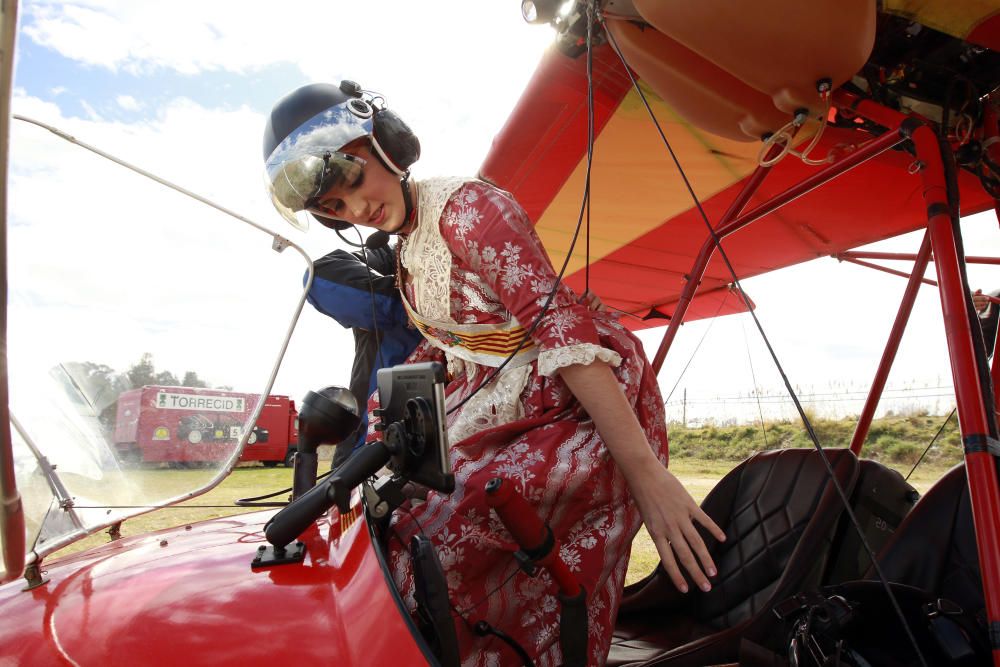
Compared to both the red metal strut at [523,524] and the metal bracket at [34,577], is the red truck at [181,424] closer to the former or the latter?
the metal bracket at [34,577]

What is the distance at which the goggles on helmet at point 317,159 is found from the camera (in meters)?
1.25

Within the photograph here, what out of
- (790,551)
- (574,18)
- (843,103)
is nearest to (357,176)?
(574,18)

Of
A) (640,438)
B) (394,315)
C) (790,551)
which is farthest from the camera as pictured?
(394,315)

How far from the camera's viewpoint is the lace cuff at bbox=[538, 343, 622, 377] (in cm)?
94

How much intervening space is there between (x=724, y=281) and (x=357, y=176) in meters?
3.37

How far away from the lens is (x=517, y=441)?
108cm

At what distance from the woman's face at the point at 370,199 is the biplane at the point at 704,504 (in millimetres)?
409

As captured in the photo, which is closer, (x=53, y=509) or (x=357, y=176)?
(x=53, y=509)

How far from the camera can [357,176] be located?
1286mm

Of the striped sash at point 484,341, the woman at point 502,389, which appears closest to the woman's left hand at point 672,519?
the woman at point 502,389

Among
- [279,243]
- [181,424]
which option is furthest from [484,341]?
[181,424]

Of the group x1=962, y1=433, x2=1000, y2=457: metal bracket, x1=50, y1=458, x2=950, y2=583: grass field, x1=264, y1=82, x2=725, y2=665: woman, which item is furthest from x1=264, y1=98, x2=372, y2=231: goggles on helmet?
x1=962, y1=433, x2=1000, y2=457: metal bracket

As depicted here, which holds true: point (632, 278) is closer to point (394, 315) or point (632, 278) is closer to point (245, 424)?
point (394, 315)

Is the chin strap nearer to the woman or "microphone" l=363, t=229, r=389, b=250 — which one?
the woman
